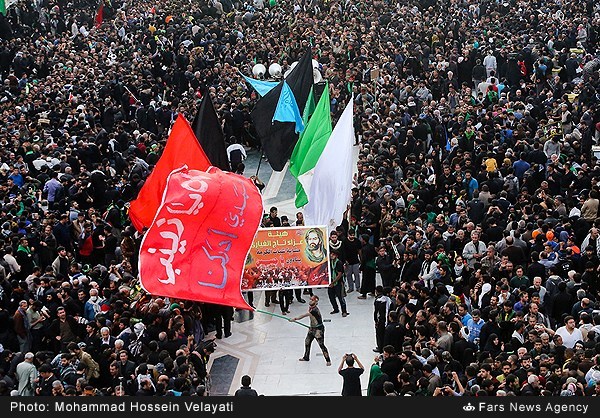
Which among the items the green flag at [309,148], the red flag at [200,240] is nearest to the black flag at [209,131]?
the green flag at [309,148]

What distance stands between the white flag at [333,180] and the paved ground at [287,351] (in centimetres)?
151

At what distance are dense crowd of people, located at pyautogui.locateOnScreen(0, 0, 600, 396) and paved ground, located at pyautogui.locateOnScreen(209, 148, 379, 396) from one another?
1.52ft

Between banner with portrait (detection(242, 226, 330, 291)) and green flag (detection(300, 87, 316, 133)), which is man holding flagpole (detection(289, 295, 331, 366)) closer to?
banner with portrait (detection(242, 226, 330, 291))

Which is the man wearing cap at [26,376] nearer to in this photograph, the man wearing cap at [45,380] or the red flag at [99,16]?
the man wearing cap at [45,380]

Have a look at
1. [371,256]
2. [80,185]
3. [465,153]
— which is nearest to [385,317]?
[371,256]

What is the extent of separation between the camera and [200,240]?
18.4 m

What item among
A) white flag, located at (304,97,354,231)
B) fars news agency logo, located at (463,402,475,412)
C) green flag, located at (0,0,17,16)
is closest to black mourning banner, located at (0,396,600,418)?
fars news agency logo, located at (463,402,475,412)

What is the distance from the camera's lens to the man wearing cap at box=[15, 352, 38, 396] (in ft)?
59.8

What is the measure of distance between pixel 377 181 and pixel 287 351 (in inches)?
197

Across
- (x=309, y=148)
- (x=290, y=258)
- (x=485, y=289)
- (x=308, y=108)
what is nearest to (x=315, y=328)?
(x=290, y=258)

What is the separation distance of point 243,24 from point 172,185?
24.9 metres

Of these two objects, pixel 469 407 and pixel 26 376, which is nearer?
pixel 469 407

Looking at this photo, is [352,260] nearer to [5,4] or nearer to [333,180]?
[333,180]

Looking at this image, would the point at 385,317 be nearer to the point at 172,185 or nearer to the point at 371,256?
the point at 371,256
